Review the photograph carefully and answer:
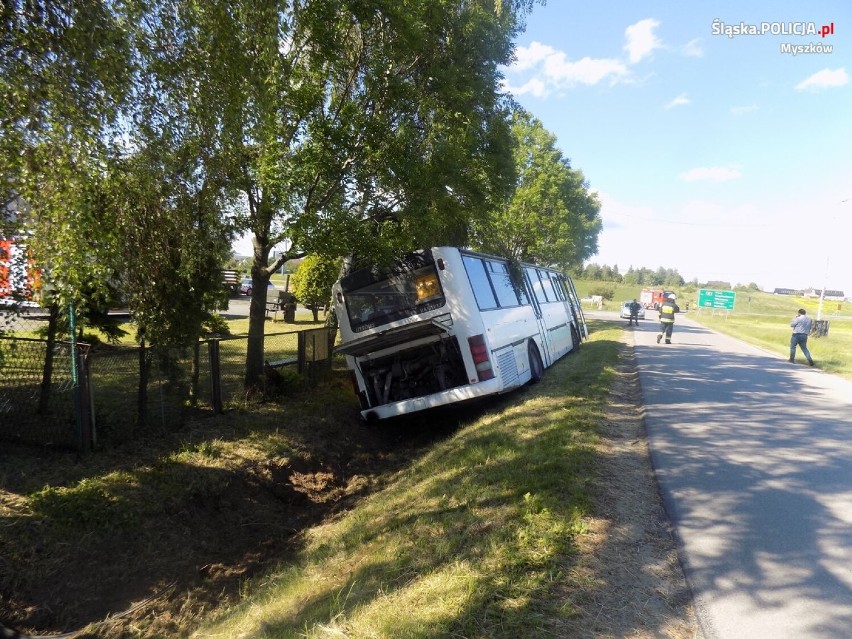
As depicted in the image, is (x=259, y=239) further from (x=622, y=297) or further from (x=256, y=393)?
(x=622, y=297)

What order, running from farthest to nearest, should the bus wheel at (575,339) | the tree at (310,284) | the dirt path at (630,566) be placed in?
the tree at (310,284) → the bus wheel at (575,339) → the dirt path at (630,566)

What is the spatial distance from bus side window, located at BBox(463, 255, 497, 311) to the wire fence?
4191 mm

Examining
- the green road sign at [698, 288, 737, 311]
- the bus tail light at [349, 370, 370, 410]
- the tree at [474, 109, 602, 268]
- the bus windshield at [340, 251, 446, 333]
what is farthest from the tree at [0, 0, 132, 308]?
the green road sign at [698, 288, 737, 311]

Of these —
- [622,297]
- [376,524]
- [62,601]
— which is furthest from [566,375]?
[622,297]

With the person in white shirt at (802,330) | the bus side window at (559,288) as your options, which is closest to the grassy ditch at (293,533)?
the bus side window at (559,288)

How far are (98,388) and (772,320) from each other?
73.9 meters

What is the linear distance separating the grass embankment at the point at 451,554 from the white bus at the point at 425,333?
1786mm

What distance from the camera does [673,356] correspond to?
17.9 m

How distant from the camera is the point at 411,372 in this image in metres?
9.40

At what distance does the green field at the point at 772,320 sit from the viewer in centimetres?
2122

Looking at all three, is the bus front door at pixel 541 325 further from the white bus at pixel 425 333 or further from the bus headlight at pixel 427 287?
the bus headlight at pixel 427 287

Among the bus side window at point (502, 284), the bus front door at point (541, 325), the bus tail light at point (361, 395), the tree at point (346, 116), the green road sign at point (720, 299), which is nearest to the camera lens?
the tree at point (346, 116)

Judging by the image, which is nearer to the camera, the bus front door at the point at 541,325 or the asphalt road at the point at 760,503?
the asphalt road at the point at 760,503

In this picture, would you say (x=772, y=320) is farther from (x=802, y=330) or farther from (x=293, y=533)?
(x=293, y=533)
